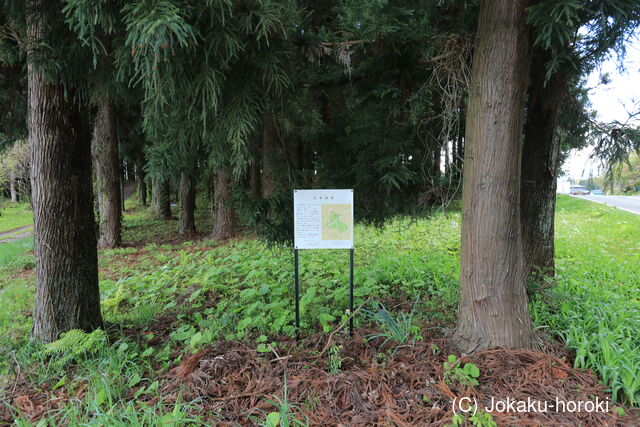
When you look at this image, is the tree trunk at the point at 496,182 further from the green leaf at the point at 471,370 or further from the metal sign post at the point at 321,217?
the metal sign post at the point at 321,217

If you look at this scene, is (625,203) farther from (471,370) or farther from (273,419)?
(273,419)

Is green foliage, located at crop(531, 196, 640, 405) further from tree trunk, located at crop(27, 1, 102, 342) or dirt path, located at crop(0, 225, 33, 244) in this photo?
dirt path, located at crop(0, 225, 33, 244)

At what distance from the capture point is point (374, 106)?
3682mm

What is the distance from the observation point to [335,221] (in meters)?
3.05

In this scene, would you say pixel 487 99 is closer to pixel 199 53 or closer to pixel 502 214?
pixel 502 214

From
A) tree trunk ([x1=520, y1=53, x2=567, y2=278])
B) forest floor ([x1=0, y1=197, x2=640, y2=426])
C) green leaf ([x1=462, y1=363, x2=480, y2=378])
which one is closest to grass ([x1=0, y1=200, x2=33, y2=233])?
forest floor ([x1=0, y1=197, x2=640, y2=426])

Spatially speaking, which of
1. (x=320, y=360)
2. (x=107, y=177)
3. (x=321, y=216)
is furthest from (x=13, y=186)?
(x=320, y=360)

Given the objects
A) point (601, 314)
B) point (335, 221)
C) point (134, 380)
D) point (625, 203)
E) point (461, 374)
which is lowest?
point (134, 380)

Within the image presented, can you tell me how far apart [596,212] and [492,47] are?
14.3 m

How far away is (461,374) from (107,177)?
9.30 meters

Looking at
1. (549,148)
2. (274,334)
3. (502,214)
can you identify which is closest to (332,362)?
(274,334)

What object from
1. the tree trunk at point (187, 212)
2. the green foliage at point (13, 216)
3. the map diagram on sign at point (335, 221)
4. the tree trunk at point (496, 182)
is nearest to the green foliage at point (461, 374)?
the tree trunk at point (496, 182)

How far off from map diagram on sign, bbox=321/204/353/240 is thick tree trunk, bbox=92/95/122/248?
7689mm

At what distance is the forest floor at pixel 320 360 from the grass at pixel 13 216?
19194 millimetres
